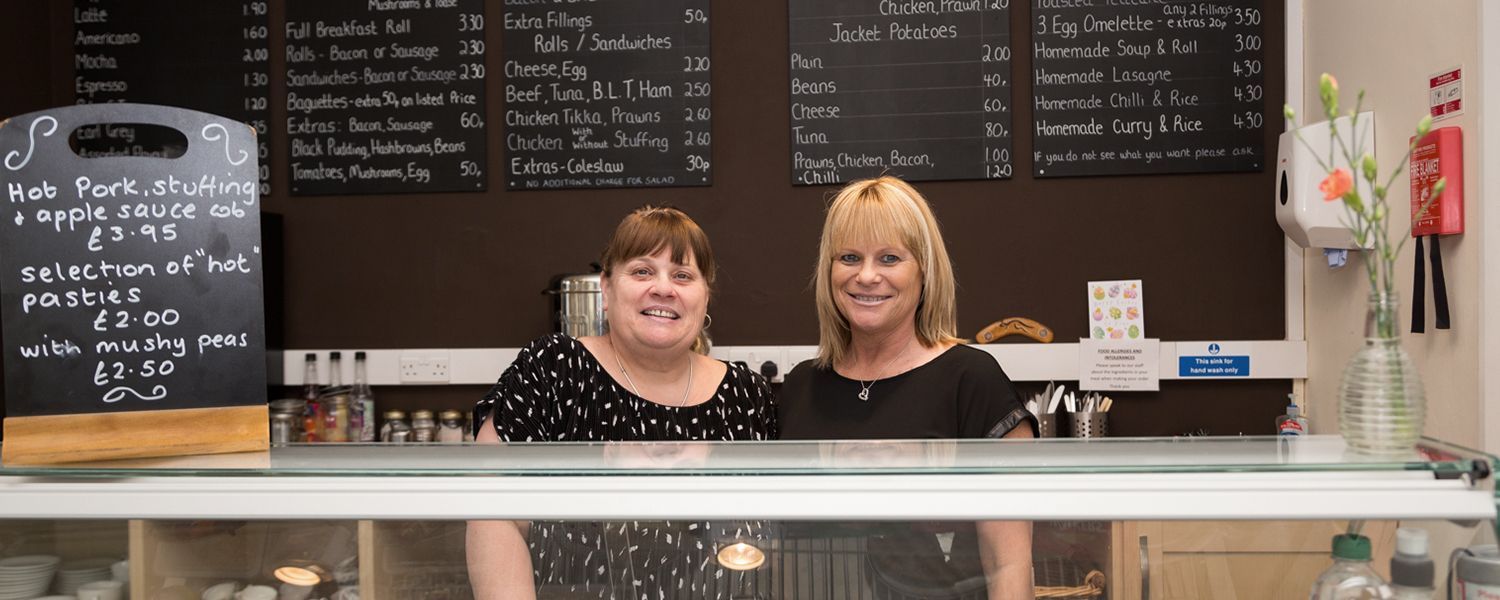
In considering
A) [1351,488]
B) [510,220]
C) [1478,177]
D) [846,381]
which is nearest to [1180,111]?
[1478,177]

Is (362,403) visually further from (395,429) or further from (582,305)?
(582,305)

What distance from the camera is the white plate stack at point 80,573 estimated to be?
1182mm

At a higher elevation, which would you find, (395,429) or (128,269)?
(128,269)

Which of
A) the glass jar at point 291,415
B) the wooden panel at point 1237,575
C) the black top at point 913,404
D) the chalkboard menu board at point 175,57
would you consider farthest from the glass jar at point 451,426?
the wooden panel at point 1237,575

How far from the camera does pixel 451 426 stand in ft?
10.7

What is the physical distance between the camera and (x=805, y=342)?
10.9 feet

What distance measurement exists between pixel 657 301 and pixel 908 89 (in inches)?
68.0

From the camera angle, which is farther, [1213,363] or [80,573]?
[1213,363]

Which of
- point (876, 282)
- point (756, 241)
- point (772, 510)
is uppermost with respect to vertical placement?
point (756, 241)

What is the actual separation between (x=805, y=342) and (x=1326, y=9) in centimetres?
177

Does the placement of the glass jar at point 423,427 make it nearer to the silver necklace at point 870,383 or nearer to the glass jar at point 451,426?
the glass jar at point 451,426

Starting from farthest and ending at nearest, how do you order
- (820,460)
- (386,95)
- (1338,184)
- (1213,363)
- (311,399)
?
(386,95), (311,399), (1213,363), (820,460), (1338,184)

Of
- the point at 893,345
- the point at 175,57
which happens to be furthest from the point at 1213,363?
the point at 175,57

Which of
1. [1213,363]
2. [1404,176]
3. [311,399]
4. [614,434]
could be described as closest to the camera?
[614,434]
